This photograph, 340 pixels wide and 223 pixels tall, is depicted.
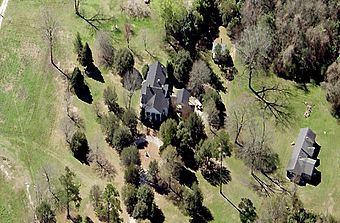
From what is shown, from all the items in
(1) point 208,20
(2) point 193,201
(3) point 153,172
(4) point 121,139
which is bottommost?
(2) point 193,201

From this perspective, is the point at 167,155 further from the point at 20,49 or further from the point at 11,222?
the point at 20,49

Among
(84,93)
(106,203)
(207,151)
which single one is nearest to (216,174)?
(207,151)

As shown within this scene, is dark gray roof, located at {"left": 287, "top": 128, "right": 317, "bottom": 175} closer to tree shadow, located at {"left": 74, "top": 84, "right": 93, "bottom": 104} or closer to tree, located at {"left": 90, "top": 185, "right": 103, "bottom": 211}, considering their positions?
tree, located at {"left": 90, "top": 185, "right": 103, "bottom": 211}

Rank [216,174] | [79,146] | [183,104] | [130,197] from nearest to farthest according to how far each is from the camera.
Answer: [130,197], [216,174], [79,146], [183,104]

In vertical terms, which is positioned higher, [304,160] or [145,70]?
[145,70]

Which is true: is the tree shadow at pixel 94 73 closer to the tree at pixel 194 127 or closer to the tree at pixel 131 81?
the tree at pixel 131 81

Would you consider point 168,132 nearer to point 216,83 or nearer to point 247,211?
point 216,83

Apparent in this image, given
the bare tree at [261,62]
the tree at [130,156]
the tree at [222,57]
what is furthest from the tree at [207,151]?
the tree at [222,57]
